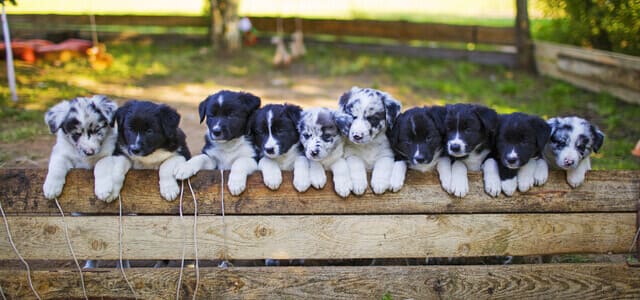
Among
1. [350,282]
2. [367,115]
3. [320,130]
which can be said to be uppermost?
[367,115]

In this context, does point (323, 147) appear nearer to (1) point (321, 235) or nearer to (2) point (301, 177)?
(2) point (301, 177)

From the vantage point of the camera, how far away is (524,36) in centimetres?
1409

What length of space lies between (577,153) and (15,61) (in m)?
12.4

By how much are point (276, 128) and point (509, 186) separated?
1.91 metres

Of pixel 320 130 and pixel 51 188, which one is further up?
pixel 320 130

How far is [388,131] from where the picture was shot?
484 cm

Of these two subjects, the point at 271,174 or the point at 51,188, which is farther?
the point at 271,174

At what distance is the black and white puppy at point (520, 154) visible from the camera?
4.47m

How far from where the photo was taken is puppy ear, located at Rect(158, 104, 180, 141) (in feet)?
15.1

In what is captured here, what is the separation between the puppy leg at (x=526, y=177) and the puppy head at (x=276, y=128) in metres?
1.82

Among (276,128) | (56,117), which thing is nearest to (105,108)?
(56,117)

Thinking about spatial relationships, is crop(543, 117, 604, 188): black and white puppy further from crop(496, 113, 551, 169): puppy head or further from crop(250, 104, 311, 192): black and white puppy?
Result: crop(250, 104, 311, 192): black and white puppy

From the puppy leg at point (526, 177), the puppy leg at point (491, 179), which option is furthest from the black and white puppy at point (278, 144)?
the puppy leg at point (526, 177)

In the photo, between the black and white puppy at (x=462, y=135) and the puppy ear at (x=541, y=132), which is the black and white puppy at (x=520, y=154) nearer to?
the puppy ear at (x=541, y=132)
